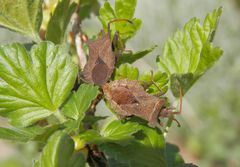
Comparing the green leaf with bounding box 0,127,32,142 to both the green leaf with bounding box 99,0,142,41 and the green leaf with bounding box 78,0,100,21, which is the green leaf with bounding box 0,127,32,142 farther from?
the green leaf with bounding box 78,0,100,21

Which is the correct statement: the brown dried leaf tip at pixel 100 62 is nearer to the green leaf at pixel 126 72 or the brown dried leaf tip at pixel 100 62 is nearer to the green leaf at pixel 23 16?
the green leaf at pixel 126 72

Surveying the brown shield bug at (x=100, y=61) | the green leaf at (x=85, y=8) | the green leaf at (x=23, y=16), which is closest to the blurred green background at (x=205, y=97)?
the green leaf at (x=85, y=8)

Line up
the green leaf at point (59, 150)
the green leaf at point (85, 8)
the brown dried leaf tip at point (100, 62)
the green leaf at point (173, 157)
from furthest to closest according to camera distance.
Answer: the green leaf at point (85, 8) → the green leaf at point (173, 157) → the brown dried leaf tip at point (100, 62) → the green leaf at point (59, 150)

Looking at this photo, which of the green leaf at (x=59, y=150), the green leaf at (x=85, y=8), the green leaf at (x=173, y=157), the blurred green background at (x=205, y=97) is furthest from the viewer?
the blurred green background at (x=205, y=97)

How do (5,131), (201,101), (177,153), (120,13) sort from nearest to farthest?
(5,131)
(120,13)
(177,153)
(201,101)

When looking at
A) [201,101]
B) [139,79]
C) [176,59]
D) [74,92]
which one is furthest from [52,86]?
[201,101]

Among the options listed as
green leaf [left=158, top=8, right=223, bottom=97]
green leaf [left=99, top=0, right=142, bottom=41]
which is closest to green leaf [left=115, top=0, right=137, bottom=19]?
green leaf [left=99, top=0, right=142, bottom=41]

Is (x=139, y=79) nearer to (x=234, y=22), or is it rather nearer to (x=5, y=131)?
(x=5, y=131)
